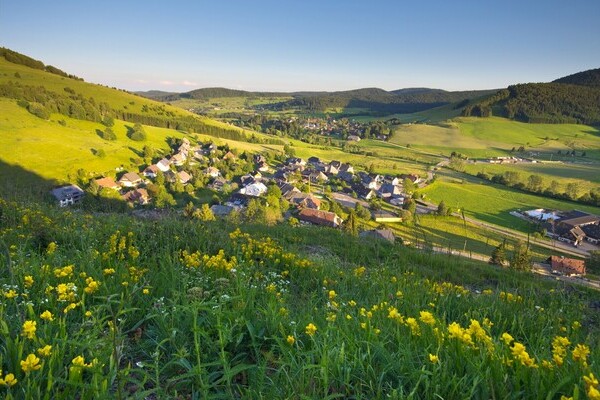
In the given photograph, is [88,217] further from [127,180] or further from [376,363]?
[127,180]

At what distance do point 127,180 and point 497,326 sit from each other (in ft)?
200

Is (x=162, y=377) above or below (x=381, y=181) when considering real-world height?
above

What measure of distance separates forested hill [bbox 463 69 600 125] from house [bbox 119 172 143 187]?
503ft

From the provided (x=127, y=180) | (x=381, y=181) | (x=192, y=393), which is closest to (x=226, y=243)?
(x=192, y=393)

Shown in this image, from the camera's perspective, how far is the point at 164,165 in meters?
67.1

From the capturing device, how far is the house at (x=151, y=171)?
2446 inches

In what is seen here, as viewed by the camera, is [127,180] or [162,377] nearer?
[162,377]

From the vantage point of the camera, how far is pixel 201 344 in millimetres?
2514

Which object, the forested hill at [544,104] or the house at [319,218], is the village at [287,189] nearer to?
the house at [319,218]

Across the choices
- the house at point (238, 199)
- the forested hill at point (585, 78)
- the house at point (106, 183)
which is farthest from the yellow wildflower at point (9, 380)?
the forested hill at point (585, 78)

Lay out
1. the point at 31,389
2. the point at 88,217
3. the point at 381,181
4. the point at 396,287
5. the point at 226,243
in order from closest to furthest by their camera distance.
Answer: the point at 31,389 → the point at 396,287 → the point at 226,243 → the point at 88,217 → the point at 381,181

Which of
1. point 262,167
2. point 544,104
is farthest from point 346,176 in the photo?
point 544,104

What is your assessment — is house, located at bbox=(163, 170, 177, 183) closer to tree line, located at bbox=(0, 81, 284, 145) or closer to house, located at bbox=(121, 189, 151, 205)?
house, located at bbox=(121, 189, 151, 205)

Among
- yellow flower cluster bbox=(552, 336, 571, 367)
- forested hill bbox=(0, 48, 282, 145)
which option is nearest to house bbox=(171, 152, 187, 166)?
forested hill bbox=(0, 48, 282, 145)
